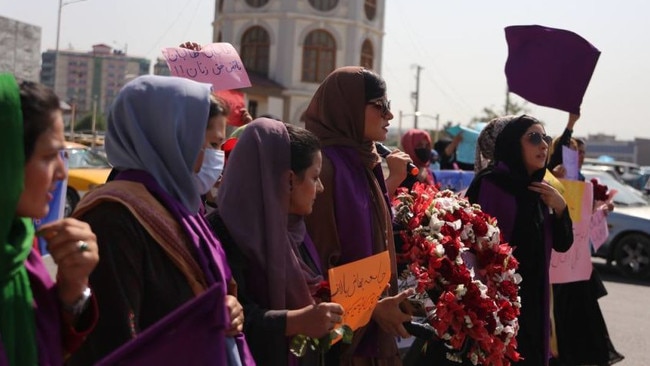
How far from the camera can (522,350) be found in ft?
15.5

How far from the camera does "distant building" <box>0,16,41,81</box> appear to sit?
48.0ft

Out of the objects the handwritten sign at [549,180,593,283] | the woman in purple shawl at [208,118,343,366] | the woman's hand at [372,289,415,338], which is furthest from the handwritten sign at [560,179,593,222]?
the woman in purple shawl at [208,118,343,366]

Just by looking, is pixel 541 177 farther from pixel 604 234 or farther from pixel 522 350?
pixel 604 234

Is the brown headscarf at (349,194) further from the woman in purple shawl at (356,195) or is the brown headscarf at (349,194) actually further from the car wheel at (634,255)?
the car wheel at (634,255)

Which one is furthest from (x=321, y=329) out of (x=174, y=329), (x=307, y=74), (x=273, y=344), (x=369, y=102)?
(x=307, y=74)

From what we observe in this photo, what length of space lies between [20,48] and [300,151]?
13.3 m

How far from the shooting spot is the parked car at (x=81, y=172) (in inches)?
642

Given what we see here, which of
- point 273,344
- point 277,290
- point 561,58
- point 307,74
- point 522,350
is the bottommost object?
point 522,350

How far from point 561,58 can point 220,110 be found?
3.33 meters

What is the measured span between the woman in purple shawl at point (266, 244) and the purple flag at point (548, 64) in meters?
3.10

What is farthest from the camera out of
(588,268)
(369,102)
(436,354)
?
(588,268)

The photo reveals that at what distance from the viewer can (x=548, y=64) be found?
5652mm

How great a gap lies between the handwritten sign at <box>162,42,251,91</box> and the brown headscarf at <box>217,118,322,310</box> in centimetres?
206

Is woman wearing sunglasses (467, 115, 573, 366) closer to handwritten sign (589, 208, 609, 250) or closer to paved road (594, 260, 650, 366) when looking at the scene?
handwritten sign (589, 208, 609, 250)
